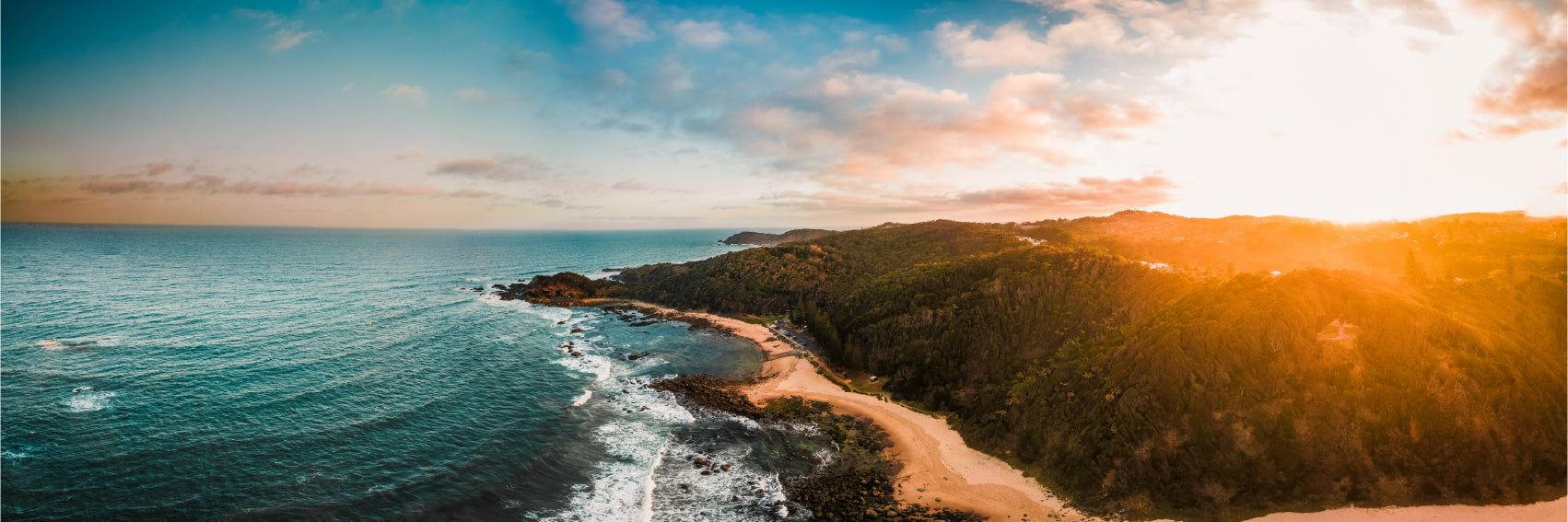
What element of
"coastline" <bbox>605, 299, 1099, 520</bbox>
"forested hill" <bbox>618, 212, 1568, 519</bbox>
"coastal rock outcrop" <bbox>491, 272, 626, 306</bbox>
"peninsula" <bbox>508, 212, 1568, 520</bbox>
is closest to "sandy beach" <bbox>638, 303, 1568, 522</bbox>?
"coastline" <bbox>605, 299, 1099, 520</bbox>

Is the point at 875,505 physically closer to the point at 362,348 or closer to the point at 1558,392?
the point at 1558,392

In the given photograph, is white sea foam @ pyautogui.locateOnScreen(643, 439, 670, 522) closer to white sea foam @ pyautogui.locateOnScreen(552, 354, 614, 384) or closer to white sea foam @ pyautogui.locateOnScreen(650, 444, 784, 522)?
white sea foam @ pyautogui.locateOnScreen(650, 444, 784, 522)

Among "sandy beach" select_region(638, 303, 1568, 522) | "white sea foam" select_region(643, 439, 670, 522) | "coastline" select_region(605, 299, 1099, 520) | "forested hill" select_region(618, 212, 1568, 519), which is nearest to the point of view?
"sandy beach" select_region(638, 303, 1568, 522)

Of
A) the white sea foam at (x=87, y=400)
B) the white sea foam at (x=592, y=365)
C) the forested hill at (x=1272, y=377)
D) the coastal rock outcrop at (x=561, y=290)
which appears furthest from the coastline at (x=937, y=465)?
the coastal rock outcrop at (x=561, y=290)

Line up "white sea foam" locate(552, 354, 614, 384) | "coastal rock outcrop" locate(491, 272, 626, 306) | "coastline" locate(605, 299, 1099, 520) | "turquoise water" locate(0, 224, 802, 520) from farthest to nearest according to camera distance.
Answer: "coastal rock outcrop" locate(491, 272, 626, 306), "white sea foam" locate(552, 354, 614, 384), "coastline" locate(605, 299, 1099, 520), "turquoise water" locate(0, 224, 802, 520)

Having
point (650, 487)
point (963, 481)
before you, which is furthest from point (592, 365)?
point (963, 481)

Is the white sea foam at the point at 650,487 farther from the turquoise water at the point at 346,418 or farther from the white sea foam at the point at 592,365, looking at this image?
the white sea foam at the point at 592,365
